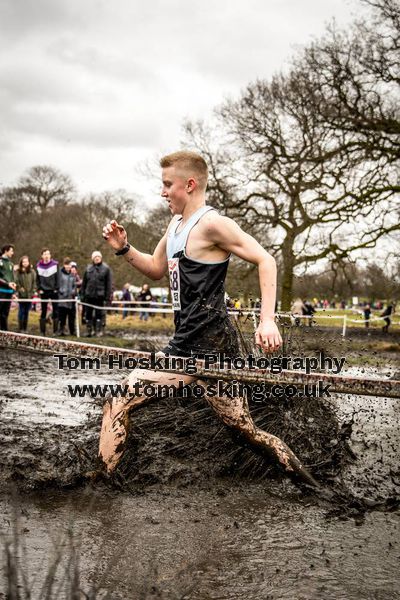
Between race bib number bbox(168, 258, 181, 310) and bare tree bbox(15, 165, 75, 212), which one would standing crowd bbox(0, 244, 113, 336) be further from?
bare tree bbox(15, 165, 75, 212)

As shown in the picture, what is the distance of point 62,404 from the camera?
6723 mm

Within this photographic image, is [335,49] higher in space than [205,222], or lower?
higher

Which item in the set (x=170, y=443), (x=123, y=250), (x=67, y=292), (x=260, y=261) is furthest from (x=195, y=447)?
(x=67, y=292)

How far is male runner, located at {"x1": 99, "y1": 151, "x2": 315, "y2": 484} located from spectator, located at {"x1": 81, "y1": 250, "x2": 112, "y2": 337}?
11599 mm

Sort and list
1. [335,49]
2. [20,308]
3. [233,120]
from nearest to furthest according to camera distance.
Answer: [20,308] < [335,49] < [233,120]

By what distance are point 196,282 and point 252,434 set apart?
38.7 inches

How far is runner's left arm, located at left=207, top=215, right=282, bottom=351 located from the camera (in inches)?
133

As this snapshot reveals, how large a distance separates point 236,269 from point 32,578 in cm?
2291

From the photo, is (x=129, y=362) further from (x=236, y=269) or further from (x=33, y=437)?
(x=236, y=269)

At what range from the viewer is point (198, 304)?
3771mm

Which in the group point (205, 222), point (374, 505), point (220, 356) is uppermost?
point (205, 222)

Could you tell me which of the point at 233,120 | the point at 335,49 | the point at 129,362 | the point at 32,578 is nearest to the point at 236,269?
the point at 233,120

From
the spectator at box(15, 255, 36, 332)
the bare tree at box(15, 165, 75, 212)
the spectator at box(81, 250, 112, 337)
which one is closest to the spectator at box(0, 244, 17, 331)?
the spectator at box(15, 255, 36, 332)

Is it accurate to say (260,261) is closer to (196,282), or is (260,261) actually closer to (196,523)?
(196,282)
